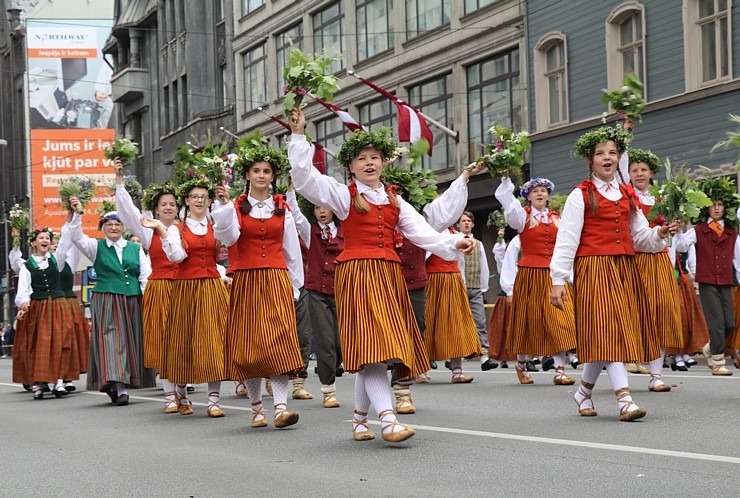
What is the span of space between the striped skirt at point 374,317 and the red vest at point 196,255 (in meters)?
3.12

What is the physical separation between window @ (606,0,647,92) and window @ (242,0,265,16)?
20316mm

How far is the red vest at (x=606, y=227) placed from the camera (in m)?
9.15

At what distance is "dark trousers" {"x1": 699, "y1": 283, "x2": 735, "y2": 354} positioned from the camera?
14.0 metres

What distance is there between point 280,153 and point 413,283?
2.64 m

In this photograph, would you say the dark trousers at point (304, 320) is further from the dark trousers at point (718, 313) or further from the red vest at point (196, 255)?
the dark trousers at point (718, 313)

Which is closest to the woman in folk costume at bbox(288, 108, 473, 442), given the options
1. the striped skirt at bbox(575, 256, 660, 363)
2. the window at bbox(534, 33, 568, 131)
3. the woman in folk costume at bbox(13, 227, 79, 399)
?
the striped skirt at bbox(575, 256, 660, 363)

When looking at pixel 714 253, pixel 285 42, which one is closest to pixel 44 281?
pixel 714 253

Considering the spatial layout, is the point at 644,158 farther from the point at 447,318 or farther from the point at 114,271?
the point at 114,271

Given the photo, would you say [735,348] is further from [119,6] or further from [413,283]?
[119,6]

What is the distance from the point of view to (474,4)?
30562 millimetres

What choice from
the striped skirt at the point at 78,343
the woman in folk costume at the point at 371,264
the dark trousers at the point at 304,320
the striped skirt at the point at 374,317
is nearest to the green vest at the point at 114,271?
the dark trousers at the point at 304,320

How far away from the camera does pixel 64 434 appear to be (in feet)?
32.8

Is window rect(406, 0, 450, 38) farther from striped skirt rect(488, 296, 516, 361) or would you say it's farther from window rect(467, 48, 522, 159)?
striped skirt rect(488, 296, 516, 361)

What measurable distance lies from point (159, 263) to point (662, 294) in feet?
15.6
